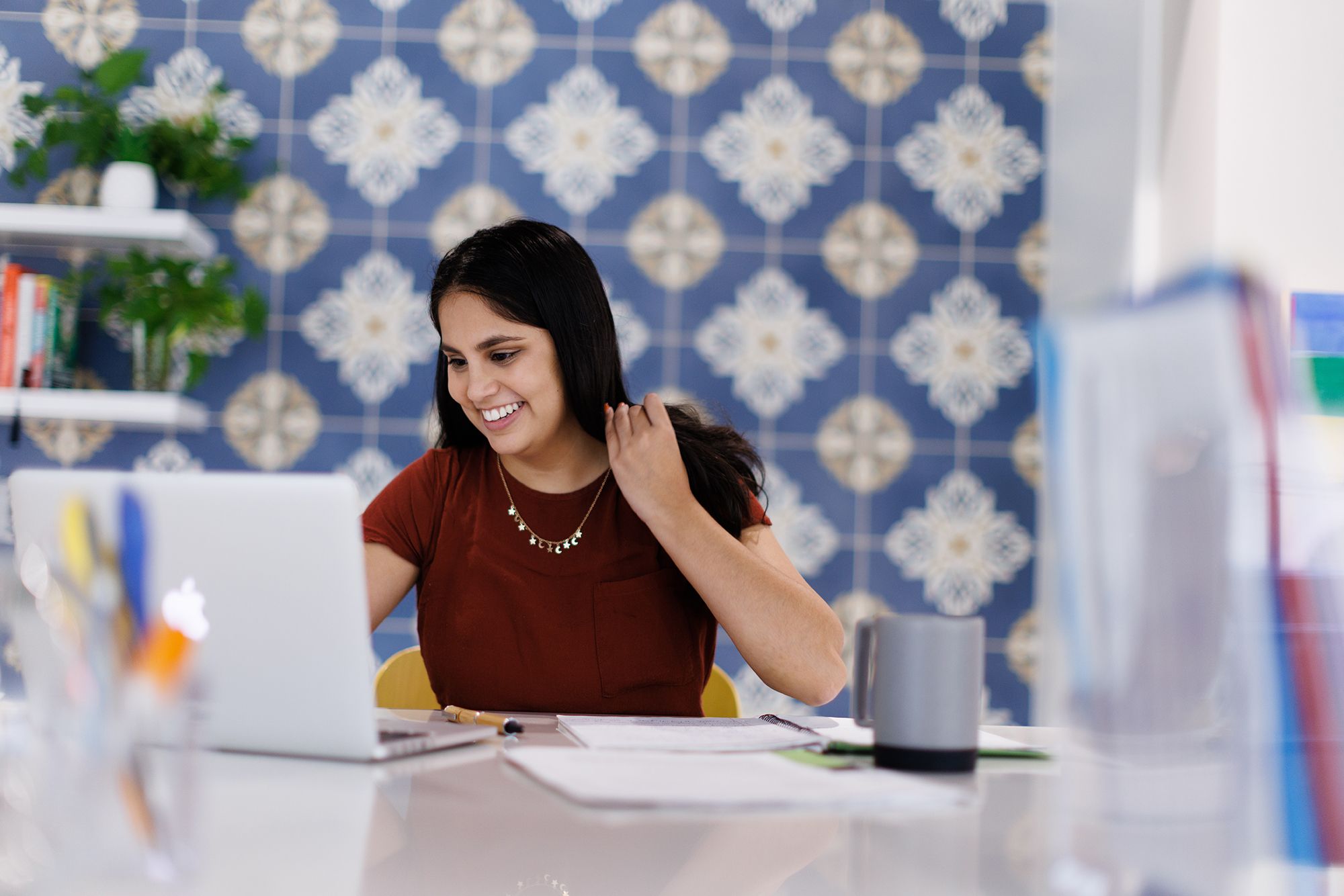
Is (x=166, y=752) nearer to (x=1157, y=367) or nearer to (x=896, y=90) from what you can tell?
(x=1157, y=367)

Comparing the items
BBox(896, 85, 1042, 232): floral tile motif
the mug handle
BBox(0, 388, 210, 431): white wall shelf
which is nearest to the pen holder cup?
the mug handle

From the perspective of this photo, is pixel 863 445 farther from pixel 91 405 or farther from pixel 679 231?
pixel 91 405

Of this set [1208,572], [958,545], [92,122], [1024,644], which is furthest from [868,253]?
[1208,572]

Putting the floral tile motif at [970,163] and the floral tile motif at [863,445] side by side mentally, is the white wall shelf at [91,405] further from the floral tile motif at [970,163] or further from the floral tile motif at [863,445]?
the floral tile motif at [970,163]

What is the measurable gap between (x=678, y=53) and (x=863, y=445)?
1.10m

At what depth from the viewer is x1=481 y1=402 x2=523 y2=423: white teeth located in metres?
1.61

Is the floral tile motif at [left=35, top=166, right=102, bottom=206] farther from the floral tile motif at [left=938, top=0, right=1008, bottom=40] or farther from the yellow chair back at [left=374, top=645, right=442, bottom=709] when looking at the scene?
the floral tile motif at [left=938, top=0, right=1008, bottom=40]

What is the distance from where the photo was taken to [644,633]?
1.59 metres

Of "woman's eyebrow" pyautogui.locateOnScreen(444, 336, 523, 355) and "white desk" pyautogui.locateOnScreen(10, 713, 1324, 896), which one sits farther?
"woman's eyebrow" pyautogui.locateOnScreen(444, 336, 523, 355)

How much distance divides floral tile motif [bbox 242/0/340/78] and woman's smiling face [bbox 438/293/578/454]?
1552 mm

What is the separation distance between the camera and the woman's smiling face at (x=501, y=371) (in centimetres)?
159

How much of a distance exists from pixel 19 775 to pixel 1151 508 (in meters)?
0.72

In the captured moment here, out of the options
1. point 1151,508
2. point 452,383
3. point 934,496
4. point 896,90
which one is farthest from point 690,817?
point 896,90

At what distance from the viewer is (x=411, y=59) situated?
9.48 ft
